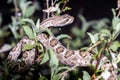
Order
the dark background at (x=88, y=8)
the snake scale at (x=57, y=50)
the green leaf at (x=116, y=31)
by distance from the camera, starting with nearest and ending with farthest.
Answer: the green leaf at (x=116, y=31)
the snake scale at (x=57, y=50)
the dark background at (x=88, y=8)

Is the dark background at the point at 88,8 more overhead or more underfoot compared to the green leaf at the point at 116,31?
more overhead

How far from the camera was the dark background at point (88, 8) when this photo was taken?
6.85 metres

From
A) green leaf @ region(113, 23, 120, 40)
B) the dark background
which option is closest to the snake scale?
green leaf @ region(113, 23, 120, 40)

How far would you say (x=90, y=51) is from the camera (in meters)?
1.83

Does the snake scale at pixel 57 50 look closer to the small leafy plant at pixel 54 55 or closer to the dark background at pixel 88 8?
the small leafy plant at pixel 54 55

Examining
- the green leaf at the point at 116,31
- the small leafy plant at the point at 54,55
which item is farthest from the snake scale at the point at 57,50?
the green leaf at the point at 116,31

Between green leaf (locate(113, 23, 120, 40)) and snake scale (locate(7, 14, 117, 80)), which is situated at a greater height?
snake scale (locate(7, 14, 117, 80))

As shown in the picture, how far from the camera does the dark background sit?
22.5ft

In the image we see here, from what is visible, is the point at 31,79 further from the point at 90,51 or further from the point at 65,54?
the point at 90,51

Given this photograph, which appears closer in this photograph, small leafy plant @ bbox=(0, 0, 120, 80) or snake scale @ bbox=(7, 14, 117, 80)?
small leafy plant @ bbox=(0, 0, 120, 80)

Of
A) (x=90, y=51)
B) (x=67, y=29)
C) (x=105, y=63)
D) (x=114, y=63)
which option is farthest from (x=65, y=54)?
(x=67, y=29)

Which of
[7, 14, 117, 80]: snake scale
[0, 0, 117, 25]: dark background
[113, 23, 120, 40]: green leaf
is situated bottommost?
[113, 23, 120, 40]: green leaf

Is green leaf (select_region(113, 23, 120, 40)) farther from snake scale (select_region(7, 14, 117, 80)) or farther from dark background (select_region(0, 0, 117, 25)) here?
dark background (select_region(0, 0, 117, 25))

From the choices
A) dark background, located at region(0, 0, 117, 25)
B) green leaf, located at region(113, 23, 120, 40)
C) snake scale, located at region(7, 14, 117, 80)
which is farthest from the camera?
dark background, located at region(0, 0, 117, 25)
